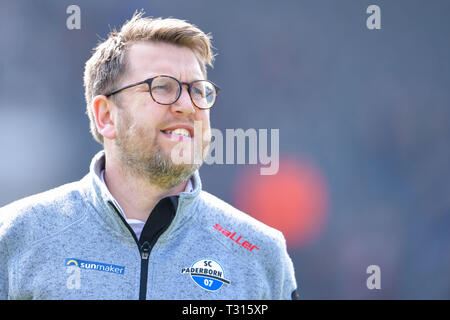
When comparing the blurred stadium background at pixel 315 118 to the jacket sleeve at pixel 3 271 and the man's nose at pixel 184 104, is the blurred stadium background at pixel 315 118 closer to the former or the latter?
the man's nose at pixel 184 104

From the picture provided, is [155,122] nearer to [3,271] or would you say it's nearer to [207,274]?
[207,274]

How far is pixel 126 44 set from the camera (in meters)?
1.95

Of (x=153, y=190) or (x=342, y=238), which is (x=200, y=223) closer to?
(x=153, y=190)

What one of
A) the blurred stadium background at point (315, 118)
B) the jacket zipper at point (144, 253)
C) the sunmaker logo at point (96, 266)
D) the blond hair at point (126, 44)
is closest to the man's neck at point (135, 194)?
the jacket zipper at point (144, 253)

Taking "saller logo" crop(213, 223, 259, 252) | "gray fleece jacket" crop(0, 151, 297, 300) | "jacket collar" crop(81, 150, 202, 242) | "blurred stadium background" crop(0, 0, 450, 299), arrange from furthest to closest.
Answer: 1. "blurred stadium background" crop(0, 0, 450, 299)
2. "saller logo" crop(213, 223, 259, 252)
3. "jacket collar" crop(81, 150, 202, 242)
4. "gray fleece jacket" crop(0, 151, 297, 300)

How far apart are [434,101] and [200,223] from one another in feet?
9.91

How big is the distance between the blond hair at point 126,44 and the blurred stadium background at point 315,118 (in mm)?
1984

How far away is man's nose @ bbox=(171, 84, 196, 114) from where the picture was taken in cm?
179

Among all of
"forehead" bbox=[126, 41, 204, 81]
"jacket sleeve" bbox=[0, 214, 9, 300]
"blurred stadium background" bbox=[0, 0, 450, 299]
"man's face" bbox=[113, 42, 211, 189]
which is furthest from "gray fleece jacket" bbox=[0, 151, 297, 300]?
"blurred stadium background" bbox=[0, 0, 450, 299]

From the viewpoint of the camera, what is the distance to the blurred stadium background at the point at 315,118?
3.86m

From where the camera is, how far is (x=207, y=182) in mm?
3906

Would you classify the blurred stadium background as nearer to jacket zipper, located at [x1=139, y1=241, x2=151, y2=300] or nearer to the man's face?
the man's face
